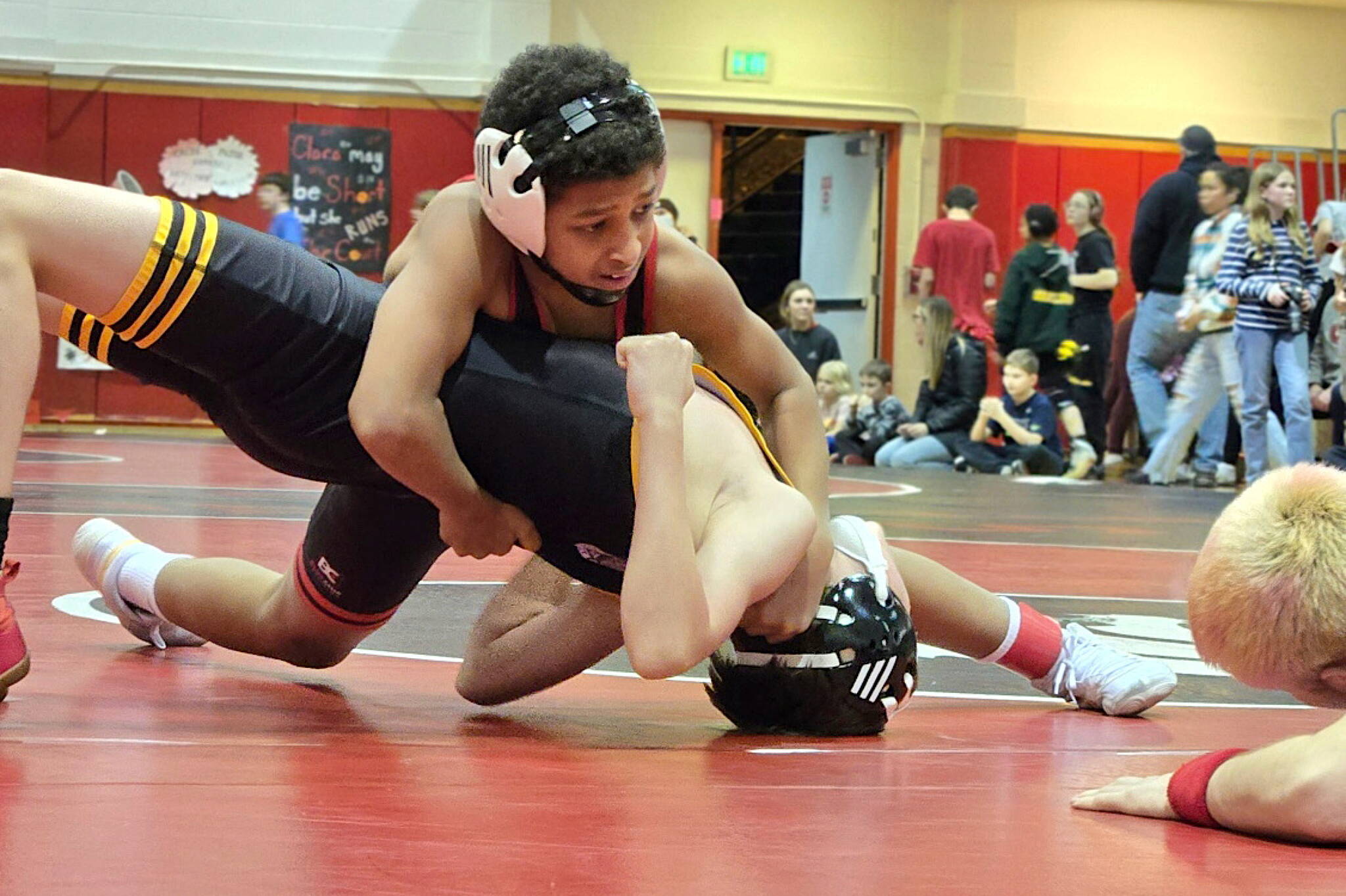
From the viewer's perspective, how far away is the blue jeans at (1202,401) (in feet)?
29.6

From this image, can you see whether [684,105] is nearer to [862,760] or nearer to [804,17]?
[804,17]

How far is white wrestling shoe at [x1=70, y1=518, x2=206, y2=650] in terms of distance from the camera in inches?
123

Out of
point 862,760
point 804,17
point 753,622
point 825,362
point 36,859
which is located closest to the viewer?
point 36,859

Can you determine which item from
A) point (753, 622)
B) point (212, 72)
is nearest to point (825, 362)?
point (212, 72)

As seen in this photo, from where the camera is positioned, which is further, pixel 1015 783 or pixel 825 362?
pixel 825 362

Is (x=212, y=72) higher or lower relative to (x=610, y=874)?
higher

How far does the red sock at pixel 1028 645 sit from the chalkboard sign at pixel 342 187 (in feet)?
34.7

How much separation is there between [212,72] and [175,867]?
11926 millimetres

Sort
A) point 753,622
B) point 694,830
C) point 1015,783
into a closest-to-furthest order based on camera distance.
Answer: point 694,830 < point 1015,783 < point 753,622

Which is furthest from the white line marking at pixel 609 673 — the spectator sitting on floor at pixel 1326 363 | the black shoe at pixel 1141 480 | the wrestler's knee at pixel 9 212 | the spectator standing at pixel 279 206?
the spectator standing at pixel 279 206

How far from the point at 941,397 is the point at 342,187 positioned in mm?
4911

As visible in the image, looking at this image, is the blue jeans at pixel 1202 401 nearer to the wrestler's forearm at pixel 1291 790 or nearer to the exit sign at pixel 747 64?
the exit sign at pixel 747 64

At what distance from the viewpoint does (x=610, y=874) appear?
5.13 ft

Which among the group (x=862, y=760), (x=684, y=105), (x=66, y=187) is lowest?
(x=862, y=760)
